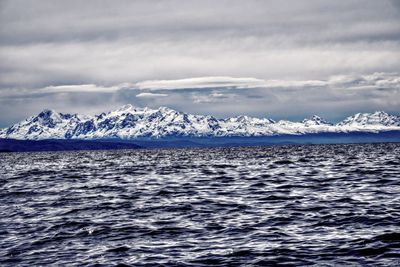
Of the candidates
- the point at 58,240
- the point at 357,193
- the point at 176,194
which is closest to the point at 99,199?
the point at 176,194

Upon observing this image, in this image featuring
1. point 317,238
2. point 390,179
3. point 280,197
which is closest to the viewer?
point 317,238

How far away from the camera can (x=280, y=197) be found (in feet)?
115

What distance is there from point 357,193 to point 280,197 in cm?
553

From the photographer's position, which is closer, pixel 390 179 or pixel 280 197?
pixel 280 197

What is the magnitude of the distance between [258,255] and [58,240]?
30.2 feet

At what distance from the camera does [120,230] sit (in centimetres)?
2439

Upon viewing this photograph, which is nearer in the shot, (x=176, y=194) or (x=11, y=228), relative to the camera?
(x=11, y=228)

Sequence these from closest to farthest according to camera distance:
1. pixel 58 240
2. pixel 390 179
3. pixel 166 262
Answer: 1. pixel 166 262
2. pixel 58 240
3. pixel 390 179

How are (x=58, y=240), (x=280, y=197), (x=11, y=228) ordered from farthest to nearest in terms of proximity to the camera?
(x=280, y=197) → (x=11, y=228) → (x=58, y=240)

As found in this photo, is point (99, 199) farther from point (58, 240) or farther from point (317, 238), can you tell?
point (317, 238)

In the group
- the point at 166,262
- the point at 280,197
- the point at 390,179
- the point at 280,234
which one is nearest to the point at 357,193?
the point at 280,197

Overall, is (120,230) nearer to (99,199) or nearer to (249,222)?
(249,222)

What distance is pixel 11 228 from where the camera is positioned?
2609 centimetres


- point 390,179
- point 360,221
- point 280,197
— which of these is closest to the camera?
point 360,221
